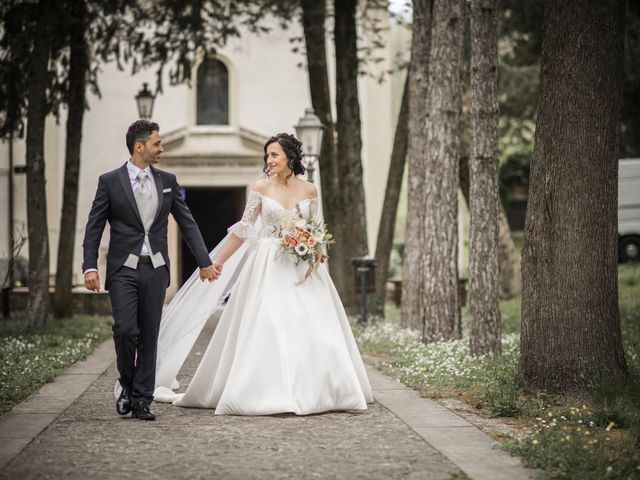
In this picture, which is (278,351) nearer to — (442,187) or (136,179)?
(136,179)

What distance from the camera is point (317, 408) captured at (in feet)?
25.7

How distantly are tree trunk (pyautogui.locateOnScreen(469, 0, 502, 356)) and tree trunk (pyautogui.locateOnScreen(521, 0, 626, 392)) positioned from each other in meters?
3.21

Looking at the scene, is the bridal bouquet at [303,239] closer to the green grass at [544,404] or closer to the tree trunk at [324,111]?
the green grass at [544,404]

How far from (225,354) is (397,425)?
5.14 ft

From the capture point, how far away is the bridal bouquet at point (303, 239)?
27.2 feet

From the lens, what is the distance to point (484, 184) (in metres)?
11.4

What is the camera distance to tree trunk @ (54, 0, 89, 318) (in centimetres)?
1888

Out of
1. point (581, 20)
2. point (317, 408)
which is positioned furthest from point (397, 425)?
point (581, 20)

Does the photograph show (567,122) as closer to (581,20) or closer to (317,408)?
(581,20)

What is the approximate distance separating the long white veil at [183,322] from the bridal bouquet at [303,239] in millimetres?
343

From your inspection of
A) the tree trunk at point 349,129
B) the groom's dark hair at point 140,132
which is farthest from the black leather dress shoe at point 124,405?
the tree trunk at point 349,129

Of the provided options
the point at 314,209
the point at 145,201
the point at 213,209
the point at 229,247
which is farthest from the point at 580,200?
the point at 213,209

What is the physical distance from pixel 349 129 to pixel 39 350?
757 centimetres

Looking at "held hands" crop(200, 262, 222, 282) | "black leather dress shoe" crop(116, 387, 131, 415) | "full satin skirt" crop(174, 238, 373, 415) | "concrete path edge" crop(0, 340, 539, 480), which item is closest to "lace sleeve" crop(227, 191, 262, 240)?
"full satin skirt" crop(174, 238, 373, 415)
